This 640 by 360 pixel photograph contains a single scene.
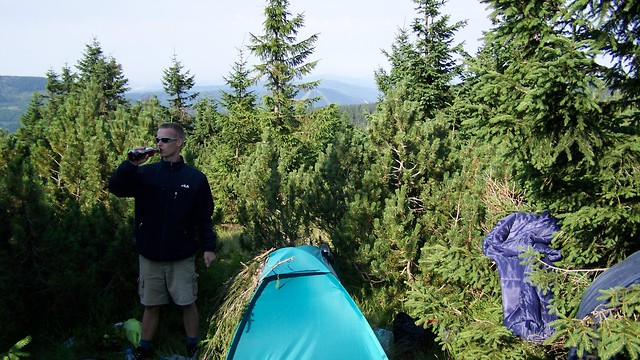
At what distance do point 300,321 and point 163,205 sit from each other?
5.90ft

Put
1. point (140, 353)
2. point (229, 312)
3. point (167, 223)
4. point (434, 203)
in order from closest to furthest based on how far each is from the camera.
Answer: point (167, 223)
point (229, 312)
point (140, 353)
point (434, 203)

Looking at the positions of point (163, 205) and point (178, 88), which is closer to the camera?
point (163, 205)

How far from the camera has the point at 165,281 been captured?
13.6ft

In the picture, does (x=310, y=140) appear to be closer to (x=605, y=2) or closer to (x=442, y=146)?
(x=442, y=146)

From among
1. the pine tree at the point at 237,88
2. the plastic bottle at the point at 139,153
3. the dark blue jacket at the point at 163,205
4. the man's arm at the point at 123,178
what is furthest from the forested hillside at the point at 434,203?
the pine tree at the point at 237,88

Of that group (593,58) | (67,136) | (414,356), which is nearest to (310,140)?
(67,136)

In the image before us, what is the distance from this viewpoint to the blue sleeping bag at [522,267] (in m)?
3.57

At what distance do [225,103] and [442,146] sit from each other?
20.0m

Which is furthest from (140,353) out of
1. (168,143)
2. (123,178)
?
(168,143)

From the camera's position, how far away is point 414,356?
15.1ft

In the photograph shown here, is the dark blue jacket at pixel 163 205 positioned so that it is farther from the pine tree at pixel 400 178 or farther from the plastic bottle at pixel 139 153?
the pine tree at pixel 400 178

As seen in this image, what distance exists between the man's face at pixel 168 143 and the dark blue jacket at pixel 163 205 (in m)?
0.11

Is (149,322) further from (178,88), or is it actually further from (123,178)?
(178,88)

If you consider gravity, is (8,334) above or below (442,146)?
below
